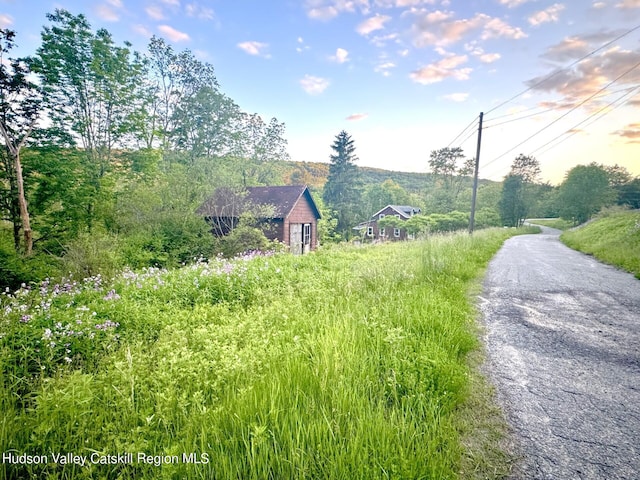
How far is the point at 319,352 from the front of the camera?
2.46 meters

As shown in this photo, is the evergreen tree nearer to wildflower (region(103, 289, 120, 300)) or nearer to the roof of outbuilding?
the roof of outbuilding

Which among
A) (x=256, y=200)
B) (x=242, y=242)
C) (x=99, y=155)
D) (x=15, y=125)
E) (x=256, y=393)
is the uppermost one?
(x=15, y=125)

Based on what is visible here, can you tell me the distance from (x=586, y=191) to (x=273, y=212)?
Answer: 47.5 m

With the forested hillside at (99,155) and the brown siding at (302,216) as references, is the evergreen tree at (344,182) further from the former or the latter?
the forested hillside at (99,155)

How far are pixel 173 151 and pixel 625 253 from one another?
28454 millimetres

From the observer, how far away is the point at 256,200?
20750 mm

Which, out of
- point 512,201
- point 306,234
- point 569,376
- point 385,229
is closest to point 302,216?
point 306,234

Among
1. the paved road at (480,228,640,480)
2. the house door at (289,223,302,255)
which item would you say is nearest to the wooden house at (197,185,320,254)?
the house door at (289,223,302,255)

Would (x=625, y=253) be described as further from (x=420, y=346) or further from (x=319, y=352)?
(x=319, y=352)

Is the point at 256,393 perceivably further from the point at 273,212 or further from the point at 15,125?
the point at 273,212

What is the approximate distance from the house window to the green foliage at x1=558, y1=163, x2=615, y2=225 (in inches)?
1688

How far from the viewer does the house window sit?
70.9 ft

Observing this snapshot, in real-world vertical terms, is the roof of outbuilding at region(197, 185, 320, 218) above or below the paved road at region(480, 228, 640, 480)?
above

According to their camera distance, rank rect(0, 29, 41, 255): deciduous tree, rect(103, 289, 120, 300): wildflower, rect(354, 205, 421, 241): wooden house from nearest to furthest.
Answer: rect(103, 289, 120, 300): wildflower
rect(0, 29, 41, 255): deciduous tree
rect(354, 205, 421, 241): wooden house
